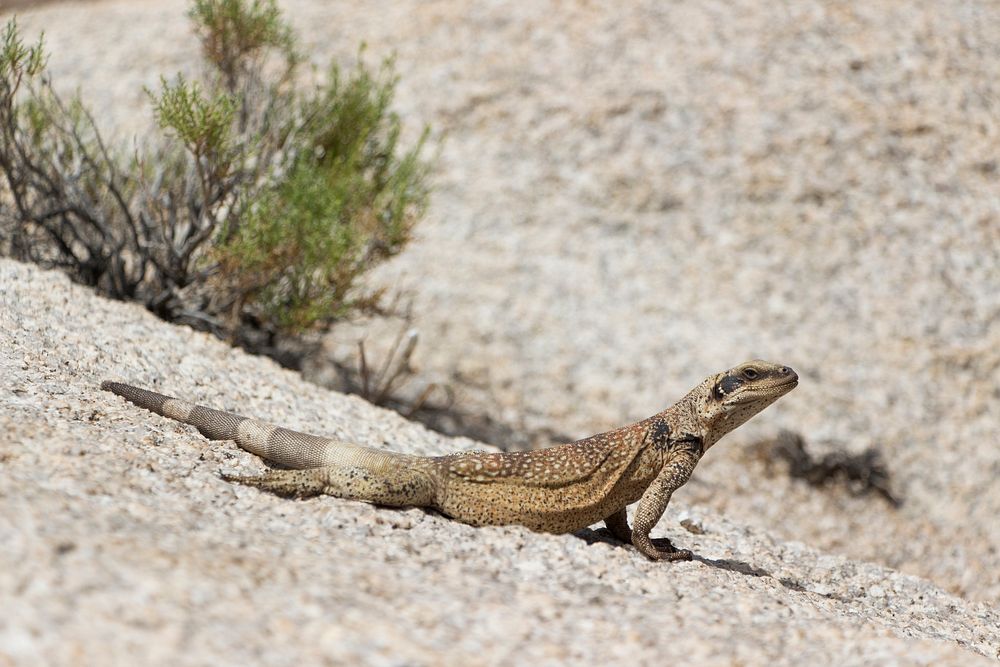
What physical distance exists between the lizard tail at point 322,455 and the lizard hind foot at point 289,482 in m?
0.01

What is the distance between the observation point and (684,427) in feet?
16.8

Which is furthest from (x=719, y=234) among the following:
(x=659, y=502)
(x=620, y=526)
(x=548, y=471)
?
(x=548, y=471)

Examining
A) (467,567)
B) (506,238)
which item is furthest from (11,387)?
(506,238)

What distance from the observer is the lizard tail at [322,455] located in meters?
4.73

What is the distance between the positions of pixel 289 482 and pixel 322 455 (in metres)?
0.27

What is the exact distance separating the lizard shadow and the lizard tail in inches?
35.7

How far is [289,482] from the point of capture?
4.66 m

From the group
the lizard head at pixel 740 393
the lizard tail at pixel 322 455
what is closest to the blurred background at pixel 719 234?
the lizard tail at pixel 322 455

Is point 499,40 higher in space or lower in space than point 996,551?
higher

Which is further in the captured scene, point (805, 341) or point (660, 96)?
point (660, 96)

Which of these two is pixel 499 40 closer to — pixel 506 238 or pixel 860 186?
pixel 506 238

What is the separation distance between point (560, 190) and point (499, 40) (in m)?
2.51

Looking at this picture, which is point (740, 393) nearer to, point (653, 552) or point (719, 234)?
point (653, 552)

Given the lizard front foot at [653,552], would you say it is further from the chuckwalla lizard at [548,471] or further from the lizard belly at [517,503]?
the lizard belly at [517,503]
